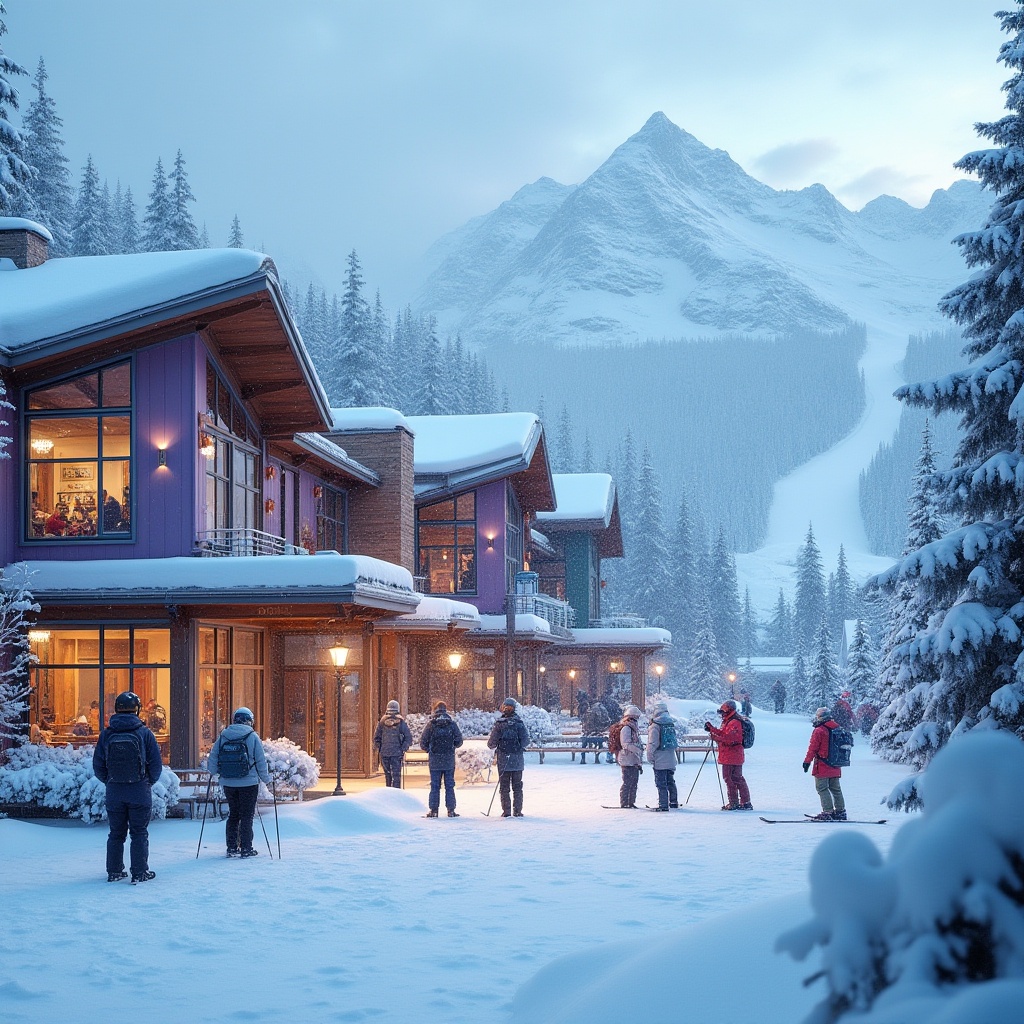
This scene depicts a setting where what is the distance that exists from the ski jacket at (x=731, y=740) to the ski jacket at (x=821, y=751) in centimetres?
167

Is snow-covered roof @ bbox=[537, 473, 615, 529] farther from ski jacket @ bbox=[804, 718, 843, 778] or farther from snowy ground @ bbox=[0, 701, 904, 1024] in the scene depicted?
snowy ground @ bbox=[0, 701, 904, 1024]

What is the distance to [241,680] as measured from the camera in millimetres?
21891

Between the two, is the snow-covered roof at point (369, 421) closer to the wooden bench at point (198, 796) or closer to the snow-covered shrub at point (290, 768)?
the snow-covered shrub at point (290, 768)

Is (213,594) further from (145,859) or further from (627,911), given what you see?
(627,911)

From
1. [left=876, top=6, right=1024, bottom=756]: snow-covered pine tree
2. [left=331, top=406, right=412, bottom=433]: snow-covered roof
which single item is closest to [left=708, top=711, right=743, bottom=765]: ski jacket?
[left=876, top=6, right=1024, bottom=756]: snow-covered pine tree

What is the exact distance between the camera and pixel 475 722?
32688mm

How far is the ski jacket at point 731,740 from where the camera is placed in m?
18.2

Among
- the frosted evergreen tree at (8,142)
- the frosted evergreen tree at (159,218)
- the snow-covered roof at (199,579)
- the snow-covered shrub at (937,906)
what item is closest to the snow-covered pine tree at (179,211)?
the frosted evergreen tree at (159,218)

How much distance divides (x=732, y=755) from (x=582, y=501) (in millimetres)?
30683

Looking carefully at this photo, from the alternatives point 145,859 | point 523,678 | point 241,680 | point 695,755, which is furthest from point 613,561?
point 145,859

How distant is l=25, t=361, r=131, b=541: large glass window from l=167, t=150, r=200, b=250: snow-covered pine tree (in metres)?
42.9

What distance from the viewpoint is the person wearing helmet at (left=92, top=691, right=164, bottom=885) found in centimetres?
1180

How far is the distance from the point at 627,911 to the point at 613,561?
75393 mm

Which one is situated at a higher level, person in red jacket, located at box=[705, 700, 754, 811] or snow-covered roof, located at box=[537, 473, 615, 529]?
snow-covered roof, located at box=[537, 473, 615, 529]
